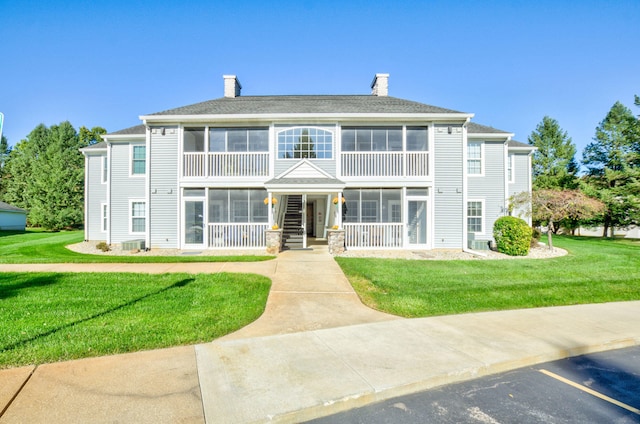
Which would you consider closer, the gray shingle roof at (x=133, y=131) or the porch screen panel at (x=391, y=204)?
the porch screen panel at (x=391, y=204)

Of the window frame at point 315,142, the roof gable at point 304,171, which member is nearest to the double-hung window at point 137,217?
the roof gable at point 304,171

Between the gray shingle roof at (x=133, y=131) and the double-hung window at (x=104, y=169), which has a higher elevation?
the gray shingle roof at (x=133, y=131)

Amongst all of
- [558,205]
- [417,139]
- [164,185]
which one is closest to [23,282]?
[164,185]

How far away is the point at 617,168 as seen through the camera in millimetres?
24375

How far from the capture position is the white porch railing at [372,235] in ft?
45.0

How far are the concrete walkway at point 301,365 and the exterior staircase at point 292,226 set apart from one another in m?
8.23

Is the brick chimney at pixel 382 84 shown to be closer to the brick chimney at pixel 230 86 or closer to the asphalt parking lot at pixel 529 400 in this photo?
the brick chimney at pixel 230 86

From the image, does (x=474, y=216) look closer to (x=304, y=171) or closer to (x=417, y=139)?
(x=417, y=139)

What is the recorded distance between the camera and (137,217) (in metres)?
15.3

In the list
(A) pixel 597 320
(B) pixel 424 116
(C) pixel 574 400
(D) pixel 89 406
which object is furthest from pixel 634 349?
(B) pixel 424 116

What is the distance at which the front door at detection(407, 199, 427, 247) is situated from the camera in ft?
45.9

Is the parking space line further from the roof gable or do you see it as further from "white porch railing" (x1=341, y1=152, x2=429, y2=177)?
"white porch railing" (x1=341, y1=152, x2=429, y2=177)

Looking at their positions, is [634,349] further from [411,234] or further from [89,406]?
[411,234]

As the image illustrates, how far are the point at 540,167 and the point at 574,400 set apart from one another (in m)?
32.4
